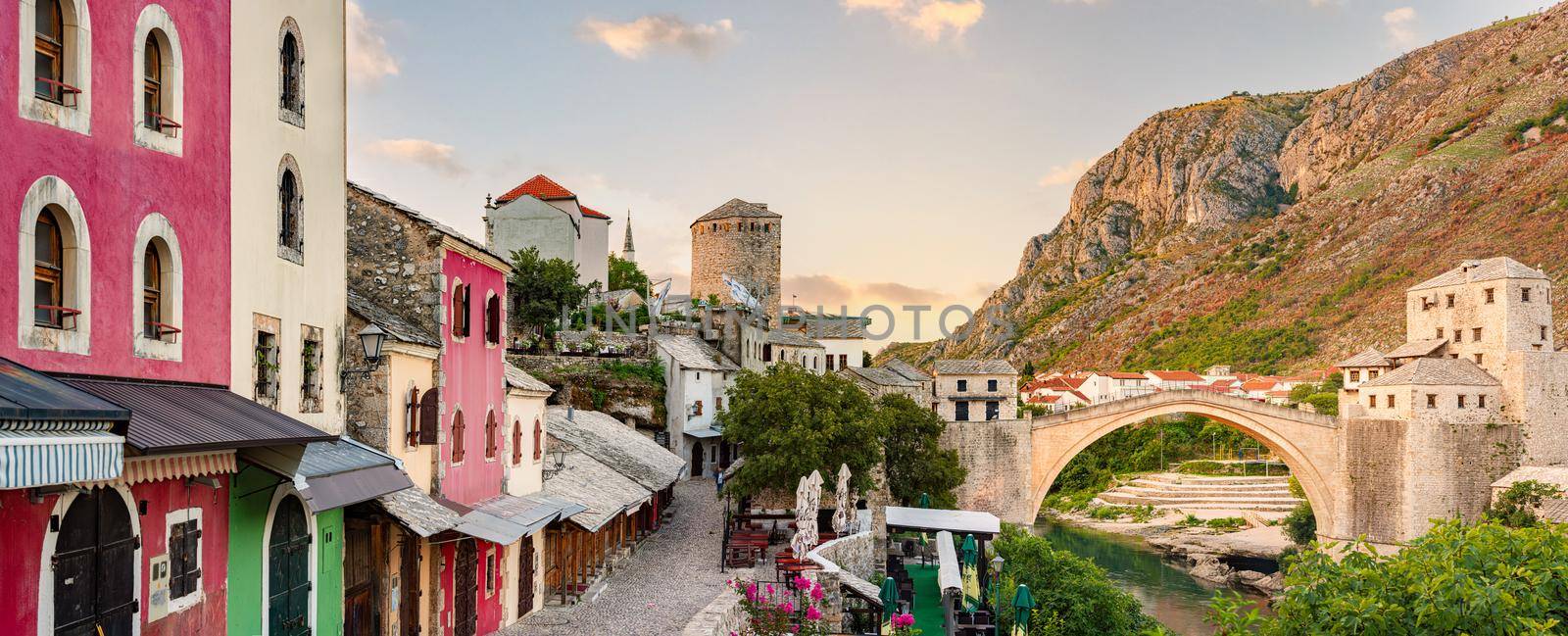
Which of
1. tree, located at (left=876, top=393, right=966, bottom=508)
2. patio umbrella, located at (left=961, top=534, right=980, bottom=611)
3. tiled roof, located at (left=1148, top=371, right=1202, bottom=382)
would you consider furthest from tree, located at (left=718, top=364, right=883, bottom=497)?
tiled roof, located at (left=1148, top=371, right=1202, bottom=382)

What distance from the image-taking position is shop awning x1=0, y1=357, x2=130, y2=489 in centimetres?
473

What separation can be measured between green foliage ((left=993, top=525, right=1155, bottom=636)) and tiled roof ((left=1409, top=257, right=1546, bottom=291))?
25910mm

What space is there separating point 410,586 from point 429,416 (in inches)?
86.3

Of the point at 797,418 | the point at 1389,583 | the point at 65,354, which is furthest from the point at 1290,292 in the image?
the point at 65,354

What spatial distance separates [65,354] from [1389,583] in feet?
32.1

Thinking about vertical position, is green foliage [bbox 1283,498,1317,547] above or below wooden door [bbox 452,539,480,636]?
below

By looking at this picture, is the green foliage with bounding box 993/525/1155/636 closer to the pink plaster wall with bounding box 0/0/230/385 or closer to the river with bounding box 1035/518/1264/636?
the river with bounding box 1035/518/1264/636

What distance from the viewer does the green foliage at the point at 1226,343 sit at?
77562 mm

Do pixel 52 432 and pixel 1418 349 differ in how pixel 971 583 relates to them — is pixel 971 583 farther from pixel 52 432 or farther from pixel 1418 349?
pixel 1418 349

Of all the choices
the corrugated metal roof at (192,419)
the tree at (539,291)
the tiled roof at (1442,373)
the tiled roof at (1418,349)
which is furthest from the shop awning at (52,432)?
the tiled roof at (1418,349)

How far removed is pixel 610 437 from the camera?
29.1 m

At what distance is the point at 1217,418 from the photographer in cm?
4706

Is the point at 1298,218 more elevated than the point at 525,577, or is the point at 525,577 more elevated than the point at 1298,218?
the point at 1298,218

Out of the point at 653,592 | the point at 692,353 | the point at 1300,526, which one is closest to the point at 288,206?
the point at 653,592
